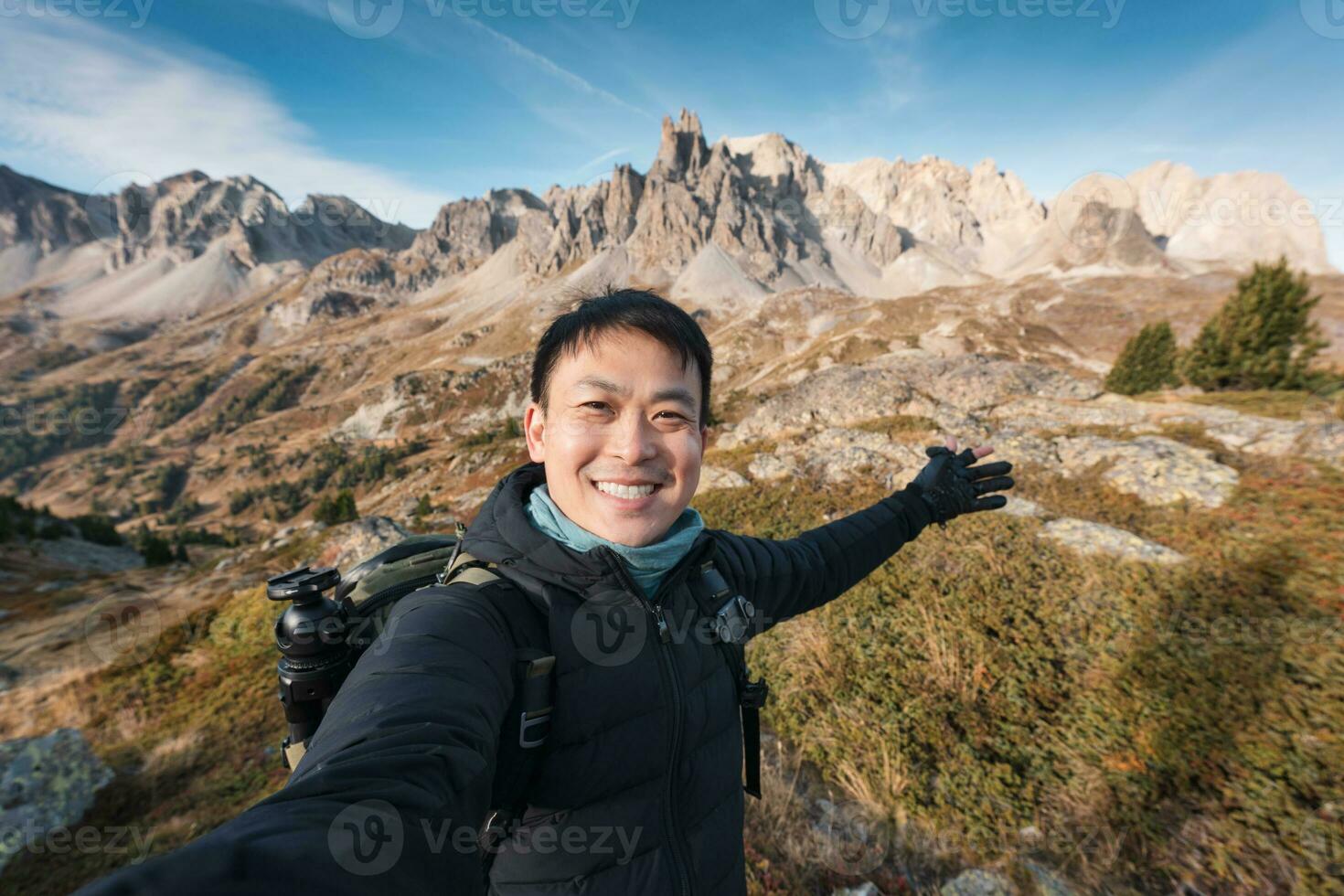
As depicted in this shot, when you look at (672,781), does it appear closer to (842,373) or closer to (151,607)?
(151,607)

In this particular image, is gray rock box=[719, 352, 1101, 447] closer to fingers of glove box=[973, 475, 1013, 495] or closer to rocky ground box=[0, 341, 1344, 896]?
rocky ground box=[0, 341, 1344, 896]

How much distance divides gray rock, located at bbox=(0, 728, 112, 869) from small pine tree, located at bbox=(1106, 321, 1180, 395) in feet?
157

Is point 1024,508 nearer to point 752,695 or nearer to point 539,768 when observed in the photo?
point 752,695

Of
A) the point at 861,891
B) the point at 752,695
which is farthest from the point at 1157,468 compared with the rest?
the point at 752,695

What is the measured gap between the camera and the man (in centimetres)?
170

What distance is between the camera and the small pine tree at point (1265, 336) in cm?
2108

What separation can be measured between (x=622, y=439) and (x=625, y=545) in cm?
58

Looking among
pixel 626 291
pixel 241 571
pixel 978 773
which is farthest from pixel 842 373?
pixel 241 571

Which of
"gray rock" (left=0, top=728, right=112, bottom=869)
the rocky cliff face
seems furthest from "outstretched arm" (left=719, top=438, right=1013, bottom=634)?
the rocky cliff face

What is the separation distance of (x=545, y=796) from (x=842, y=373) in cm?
2675

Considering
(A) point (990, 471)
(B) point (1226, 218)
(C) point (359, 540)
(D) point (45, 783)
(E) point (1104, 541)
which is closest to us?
(A) point (990, 471)

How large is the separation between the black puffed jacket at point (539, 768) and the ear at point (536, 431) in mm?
152

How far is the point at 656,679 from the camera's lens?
2596 millimetres

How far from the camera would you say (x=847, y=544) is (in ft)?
14.1
